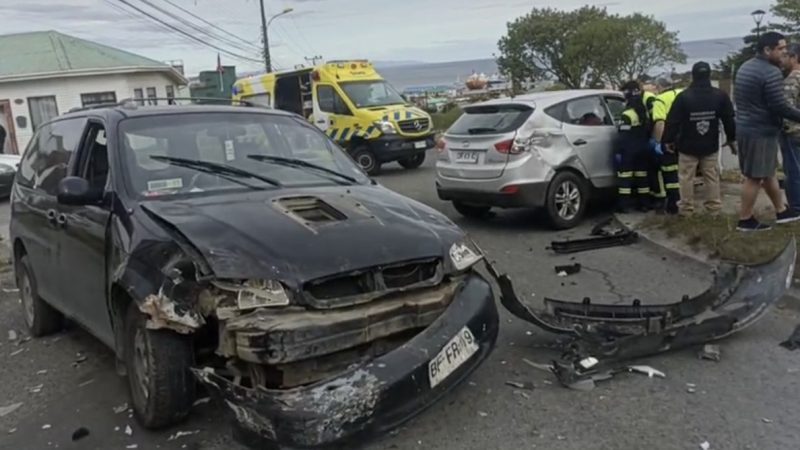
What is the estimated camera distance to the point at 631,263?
7.47 meters

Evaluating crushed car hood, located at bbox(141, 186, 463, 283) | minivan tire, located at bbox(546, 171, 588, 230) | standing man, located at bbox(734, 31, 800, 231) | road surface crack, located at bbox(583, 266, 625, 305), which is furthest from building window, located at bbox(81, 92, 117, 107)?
crushed car hood, located at bbox(141, 186, 463, 283)

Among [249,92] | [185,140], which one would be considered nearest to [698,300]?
[185,140]

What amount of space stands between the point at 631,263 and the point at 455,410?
12.5 feet

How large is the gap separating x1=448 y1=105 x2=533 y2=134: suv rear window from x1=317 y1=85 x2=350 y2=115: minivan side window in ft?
23.7

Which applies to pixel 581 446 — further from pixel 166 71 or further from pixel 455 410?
pixel 166 71

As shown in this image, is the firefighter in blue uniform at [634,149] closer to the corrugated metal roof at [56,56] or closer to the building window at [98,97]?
the building window at [98,97]

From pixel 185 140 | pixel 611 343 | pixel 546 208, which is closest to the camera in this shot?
pixel 611 343

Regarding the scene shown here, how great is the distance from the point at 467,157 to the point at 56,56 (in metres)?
29.0

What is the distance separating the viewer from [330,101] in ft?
55.8

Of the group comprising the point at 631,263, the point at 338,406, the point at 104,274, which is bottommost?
the point at 631,263

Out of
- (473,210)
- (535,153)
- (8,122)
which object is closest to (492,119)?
(535,153)

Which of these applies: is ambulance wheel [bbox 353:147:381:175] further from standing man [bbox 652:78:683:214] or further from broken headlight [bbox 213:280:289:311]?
broken headlight [bbox 213:280:289:311]

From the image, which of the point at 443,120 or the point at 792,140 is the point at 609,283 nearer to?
the point at 792,140

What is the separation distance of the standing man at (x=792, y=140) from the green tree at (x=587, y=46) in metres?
27.7
